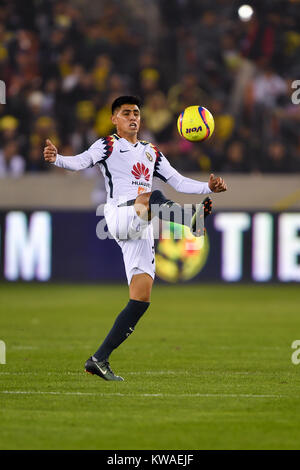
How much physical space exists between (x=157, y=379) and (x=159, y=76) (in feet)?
41.7

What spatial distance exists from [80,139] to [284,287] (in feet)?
16.1

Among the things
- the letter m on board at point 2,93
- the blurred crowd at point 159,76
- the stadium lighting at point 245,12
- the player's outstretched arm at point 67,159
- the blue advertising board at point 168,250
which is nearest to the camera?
the player's outstretched arm at point 67,159

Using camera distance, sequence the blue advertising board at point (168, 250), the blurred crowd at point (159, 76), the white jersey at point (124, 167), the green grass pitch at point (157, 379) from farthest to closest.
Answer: the blurred crowd at point (159, 76) < the blue advertising board at point (168, 250) < the white jersey at point (124, 167) < the green grass pitch at point (157, 379)

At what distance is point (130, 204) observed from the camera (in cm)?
808

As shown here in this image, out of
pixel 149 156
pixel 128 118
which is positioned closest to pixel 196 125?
pixel 149 156

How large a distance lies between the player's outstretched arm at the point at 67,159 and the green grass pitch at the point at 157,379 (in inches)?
68.5

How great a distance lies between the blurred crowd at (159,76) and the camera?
63.2ft

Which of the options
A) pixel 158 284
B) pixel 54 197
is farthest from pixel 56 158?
pixel 54 197

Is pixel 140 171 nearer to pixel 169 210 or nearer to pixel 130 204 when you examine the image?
pixel 130 204

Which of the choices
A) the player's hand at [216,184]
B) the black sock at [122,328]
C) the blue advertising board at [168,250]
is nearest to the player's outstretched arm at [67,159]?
the player's hand at [216,184]

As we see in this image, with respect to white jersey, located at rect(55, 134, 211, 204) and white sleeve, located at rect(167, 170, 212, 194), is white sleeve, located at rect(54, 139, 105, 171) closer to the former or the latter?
white jersey, located at rect(55, 134, 211, 204)

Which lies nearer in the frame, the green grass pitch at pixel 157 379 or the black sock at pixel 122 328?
the green grass pitch at pixel 157 379

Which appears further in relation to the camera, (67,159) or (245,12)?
(245,12)

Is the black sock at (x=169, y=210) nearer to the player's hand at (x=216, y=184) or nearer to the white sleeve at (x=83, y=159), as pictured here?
the player's hand at (x=216, y=184)
